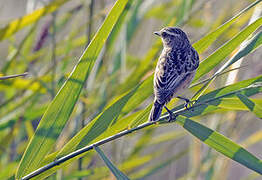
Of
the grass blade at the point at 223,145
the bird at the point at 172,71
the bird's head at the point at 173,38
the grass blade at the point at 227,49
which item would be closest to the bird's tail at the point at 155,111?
the bird at the point at 172,71

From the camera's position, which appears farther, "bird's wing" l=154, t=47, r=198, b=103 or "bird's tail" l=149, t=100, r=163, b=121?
"bird's wing" l=154, t=47, r=198, b=103

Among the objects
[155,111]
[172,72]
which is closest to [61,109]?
[155,111]

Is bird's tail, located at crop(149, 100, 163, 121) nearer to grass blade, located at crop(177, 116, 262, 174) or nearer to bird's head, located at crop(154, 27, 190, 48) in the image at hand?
grass blade, located at crop(177, 116, 262, 174)

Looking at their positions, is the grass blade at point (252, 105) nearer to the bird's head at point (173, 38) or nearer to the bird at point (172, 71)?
the bird at point (172, 71)

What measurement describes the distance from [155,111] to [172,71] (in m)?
0.52

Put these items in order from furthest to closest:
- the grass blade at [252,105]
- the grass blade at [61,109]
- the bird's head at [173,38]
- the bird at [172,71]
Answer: the bird's head at [173,38], the bird at [172,71], the grass blade at [61,109], the grass blade at [252,105]

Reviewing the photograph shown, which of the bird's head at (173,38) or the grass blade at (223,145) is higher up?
the bird's head at (173,38)

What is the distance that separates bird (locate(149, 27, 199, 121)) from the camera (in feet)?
6.41

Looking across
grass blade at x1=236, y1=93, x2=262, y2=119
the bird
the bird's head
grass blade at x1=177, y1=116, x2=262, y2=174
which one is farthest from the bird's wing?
grass blade at x1=236, y1=93, x2=262, y2=119

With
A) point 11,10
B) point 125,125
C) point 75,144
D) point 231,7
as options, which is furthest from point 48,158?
point 11,10

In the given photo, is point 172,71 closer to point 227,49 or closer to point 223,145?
point 227,49

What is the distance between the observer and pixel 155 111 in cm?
174

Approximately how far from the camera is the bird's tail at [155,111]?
1.69 meters

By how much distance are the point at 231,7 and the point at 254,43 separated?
5.76 feet
